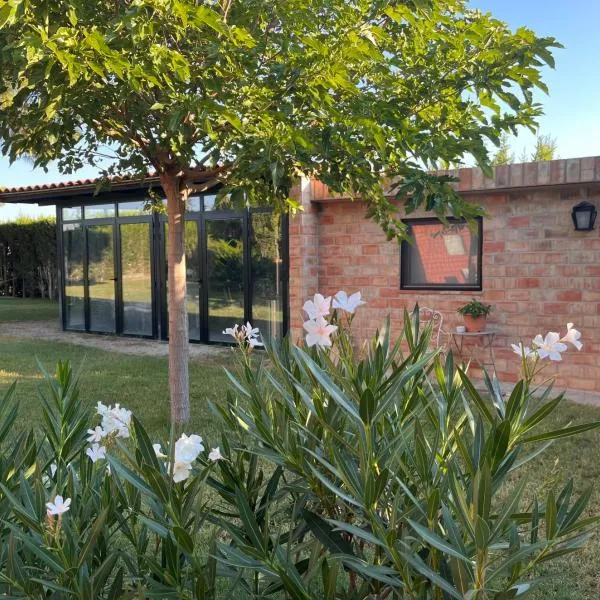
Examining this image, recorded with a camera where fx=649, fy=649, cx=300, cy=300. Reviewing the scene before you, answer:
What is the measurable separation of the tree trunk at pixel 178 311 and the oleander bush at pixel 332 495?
12.0ft

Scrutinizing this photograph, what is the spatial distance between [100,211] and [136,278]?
1717 millimetres

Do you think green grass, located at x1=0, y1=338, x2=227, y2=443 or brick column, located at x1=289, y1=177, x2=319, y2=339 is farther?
brick column, located at x1=289, y1=177, x2=319, y2=339

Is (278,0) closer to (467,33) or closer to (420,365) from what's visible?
(467,33)

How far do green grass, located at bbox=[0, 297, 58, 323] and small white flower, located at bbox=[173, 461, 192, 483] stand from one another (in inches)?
631

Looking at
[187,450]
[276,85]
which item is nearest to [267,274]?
[276,85]

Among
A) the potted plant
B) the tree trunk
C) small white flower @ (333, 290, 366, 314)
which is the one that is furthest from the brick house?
small white flower @ (333, 290, 366, 314)

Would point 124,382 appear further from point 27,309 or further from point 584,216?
point 27,309

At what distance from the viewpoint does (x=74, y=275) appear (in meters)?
14.0

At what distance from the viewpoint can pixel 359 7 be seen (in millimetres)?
4828

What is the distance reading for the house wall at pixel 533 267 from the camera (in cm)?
740

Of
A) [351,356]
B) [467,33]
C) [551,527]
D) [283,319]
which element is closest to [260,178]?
[467,33]

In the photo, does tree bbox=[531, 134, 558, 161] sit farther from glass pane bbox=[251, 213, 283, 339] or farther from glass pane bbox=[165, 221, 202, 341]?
glass pane bbox=[165, 221, 202, 341]

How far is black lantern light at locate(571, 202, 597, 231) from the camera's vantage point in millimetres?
7227

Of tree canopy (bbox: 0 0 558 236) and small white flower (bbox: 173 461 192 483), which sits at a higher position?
tree canopy (bbox: 0 0 558 236)
